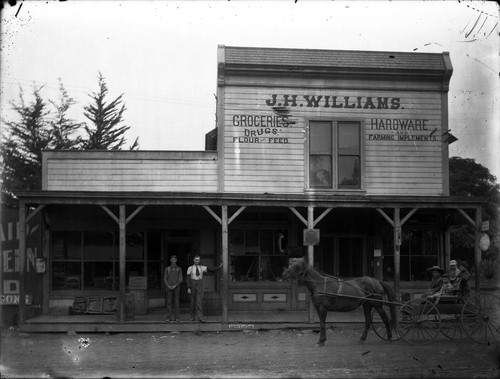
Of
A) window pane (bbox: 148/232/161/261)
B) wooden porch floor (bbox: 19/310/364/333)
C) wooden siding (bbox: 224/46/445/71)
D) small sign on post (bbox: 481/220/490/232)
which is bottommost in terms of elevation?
wooden porch floor (bbox: 19/310/364/333)

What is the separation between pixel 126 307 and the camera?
16484 mm

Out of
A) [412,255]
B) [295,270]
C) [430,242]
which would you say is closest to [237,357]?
[295,270]

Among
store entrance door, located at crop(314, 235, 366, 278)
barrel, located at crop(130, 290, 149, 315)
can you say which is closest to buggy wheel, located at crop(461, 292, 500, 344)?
store entrance door, located at crop(314, 235, 366, 278)

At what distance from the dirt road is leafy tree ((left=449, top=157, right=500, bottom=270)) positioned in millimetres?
23262

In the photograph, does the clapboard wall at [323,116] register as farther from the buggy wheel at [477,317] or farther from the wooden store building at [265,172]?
the buggy wheel at [477,317]

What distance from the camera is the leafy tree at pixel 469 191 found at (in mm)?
36406

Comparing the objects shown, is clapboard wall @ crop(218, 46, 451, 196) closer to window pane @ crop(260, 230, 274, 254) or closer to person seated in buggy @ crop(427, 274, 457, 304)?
window pane @ crop(260, 230, 274, 254)

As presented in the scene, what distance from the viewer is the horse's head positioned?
544 inches

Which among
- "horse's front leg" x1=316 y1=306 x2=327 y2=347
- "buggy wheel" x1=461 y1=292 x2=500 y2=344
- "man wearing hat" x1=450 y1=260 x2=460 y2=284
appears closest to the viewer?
"horse's front leg" x1=316 y1=306 x2=327 y2=347

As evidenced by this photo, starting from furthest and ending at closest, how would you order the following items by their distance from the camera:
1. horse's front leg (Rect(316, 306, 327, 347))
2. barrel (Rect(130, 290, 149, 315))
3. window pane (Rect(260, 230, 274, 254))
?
1. window pane (Rect(260, 230, 274, 254))
2. barrel (Rect(130, 290, 149, 315))
3. horse's front leg (Rect(316, 306, 327, 347))

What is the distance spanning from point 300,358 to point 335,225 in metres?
8.37

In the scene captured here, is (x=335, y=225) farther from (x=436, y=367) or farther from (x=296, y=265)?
(x=436, y=367)

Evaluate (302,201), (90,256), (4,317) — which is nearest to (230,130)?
(302,201)

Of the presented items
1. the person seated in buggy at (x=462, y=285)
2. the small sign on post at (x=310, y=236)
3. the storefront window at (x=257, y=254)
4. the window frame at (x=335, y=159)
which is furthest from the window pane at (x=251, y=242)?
the person seated in buggy at (x=462, y=285)
